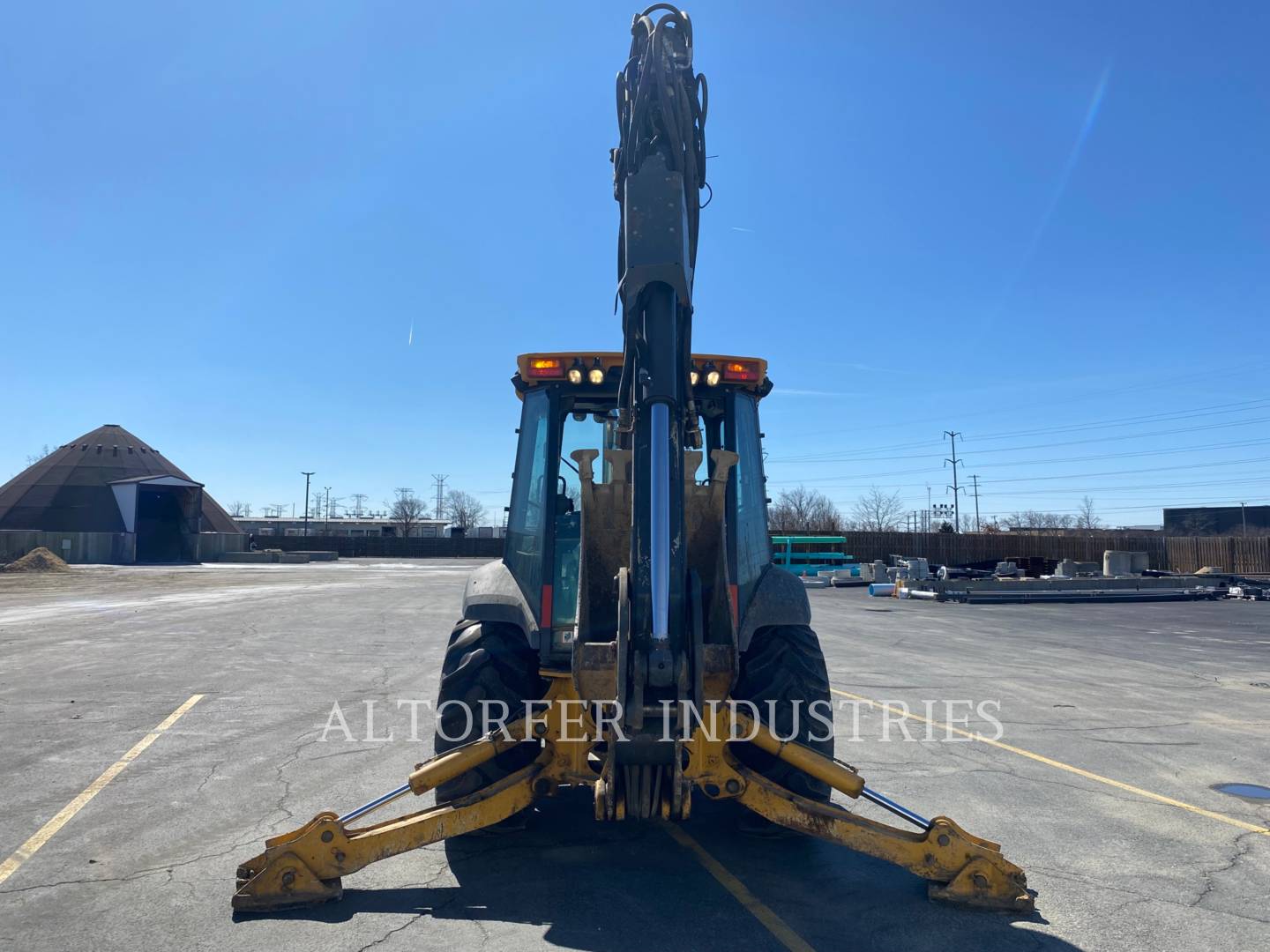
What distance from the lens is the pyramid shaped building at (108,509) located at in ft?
176

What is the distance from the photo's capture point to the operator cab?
506 cm

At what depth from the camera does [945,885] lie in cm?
416

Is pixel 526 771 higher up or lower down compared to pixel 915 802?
higher up

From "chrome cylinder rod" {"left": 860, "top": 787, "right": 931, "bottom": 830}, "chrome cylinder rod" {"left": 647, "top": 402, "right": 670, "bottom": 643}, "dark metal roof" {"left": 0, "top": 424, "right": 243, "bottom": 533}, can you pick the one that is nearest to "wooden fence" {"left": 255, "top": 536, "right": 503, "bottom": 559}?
"dark metal roof" {"left": 0, "top": 424, "right": 243, "bottom": 533}

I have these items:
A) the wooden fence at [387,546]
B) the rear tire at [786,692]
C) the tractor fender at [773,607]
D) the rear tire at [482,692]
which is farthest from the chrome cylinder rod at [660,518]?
the wooden fence at [387,546]

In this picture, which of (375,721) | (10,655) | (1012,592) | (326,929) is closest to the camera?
(326,929)

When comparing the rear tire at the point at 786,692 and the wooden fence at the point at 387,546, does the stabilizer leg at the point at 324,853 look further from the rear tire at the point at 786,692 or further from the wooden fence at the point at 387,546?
the wooden fence at the point at 387,546

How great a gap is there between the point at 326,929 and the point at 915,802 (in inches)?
155

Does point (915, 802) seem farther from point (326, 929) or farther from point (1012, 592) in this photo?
point (1012, 592)

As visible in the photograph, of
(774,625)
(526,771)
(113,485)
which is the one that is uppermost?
(113,485)

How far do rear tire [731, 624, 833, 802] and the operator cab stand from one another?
30 cm

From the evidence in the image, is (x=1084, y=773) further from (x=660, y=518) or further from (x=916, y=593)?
Result: (x=916, y=593)

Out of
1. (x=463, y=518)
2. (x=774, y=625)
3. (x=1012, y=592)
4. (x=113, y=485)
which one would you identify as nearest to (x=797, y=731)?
(x=774, y=625)

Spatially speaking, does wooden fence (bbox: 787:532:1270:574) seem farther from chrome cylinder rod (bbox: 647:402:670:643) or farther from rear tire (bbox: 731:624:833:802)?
chrome cylinder rod (bbox: 647:402:670:643)
